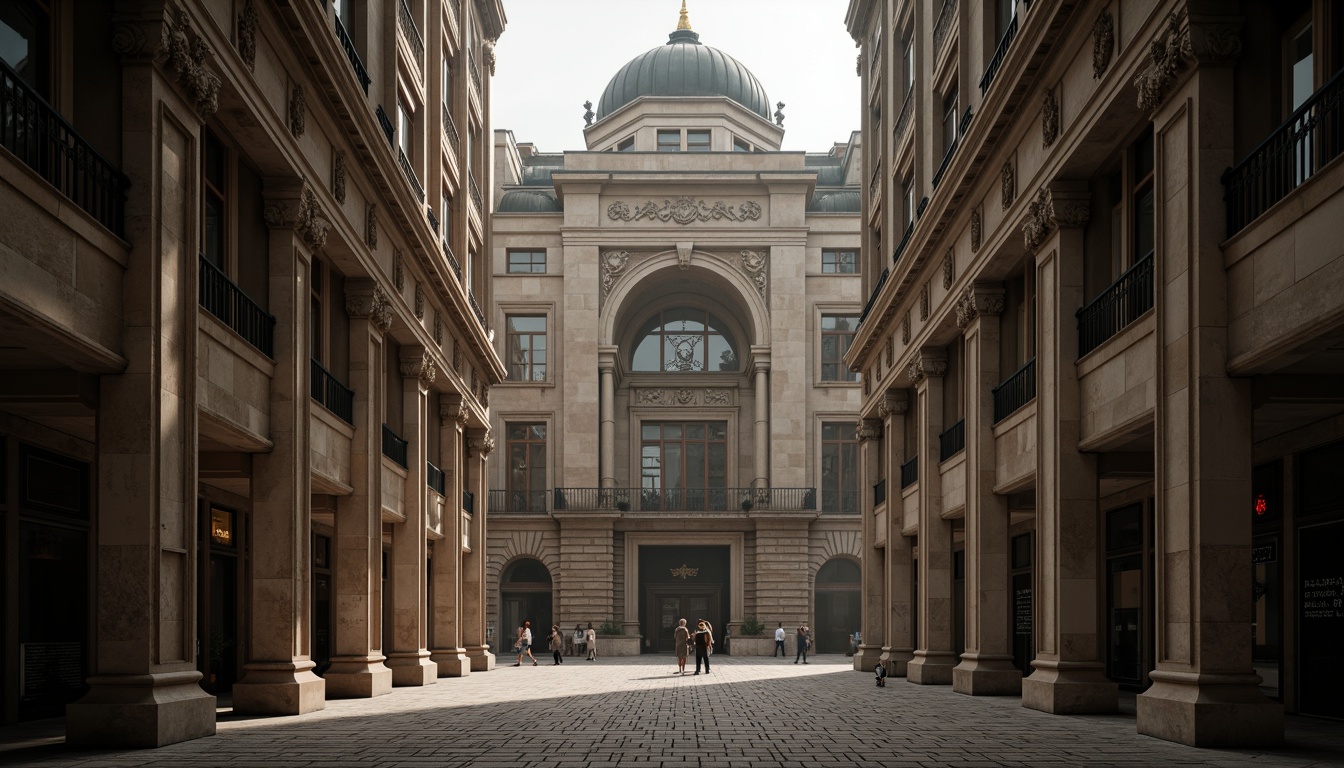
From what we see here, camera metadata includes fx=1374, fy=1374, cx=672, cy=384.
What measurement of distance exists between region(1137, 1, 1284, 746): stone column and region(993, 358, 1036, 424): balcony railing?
7.80 meters

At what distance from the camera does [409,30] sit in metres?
32.3

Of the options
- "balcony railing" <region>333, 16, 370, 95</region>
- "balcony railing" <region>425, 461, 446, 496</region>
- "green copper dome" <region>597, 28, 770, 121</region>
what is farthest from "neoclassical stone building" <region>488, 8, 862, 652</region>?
"balcony railing" <region>333, 16, 370, 95</region>

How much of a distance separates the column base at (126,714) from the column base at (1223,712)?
35.6 ft

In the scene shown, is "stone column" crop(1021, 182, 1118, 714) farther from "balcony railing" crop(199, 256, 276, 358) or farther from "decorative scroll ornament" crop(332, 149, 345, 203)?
"balcony railing" crop(199, 256, 276, 358)

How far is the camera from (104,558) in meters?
14.6

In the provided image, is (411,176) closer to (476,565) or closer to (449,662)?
(449,662)

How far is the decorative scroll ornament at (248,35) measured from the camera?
18.0 m

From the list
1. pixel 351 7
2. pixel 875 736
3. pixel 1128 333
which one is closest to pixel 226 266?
pixel 351 7

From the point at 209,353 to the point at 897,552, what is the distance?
23044 millimetres

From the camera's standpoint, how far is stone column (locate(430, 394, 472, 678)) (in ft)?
122

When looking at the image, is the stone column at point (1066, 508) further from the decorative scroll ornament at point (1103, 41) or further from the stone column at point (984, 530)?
the stone column at point (984, 530)

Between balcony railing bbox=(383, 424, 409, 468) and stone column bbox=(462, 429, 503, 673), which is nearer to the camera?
balcony railing bbox=(383, 424, 409, 468)

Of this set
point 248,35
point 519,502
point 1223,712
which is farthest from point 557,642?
point 1223,712

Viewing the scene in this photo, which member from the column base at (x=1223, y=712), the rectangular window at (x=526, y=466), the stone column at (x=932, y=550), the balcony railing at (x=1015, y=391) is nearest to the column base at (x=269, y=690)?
the column base at (x=1223, y=712)
